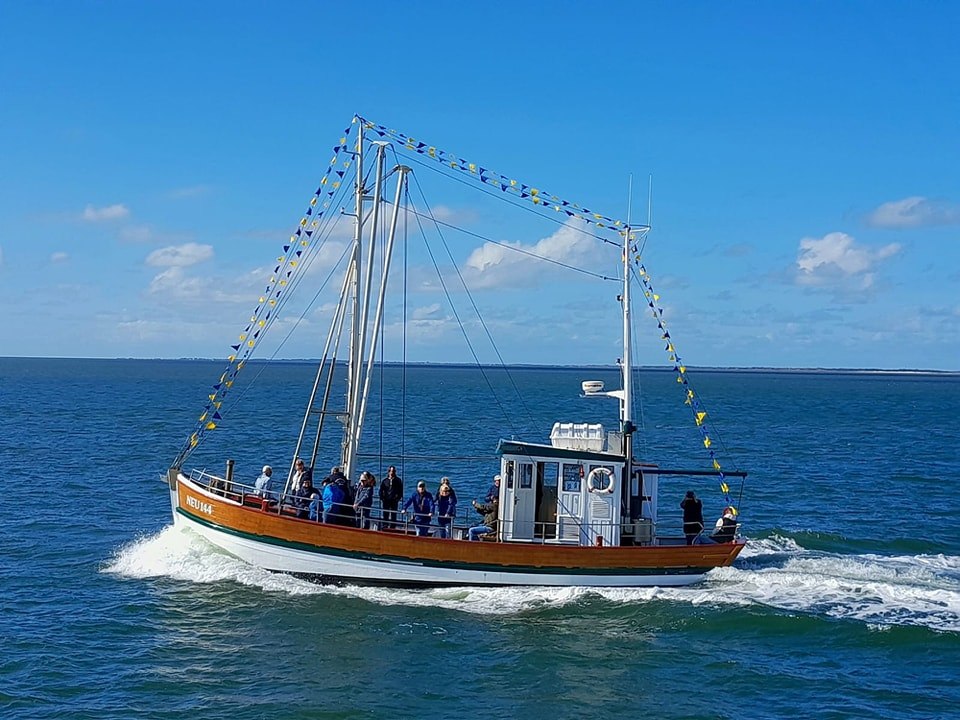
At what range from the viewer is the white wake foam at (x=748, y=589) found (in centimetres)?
2258

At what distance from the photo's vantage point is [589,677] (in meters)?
19.1

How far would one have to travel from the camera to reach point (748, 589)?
2369 cm

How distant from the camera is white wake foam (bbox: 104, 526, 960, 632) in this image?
22.6 m

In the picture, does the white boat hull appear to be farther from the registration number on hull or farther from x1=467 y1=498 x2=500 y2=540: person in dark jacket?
the registration number on hull

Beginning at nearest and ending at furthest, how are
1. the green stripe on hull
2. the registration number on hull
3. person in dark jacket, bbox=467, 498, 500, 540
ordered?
1. the green stripe on hull
2. person in dark jacket, bbox=467, 498, 500, 540
3. the registration number on hull

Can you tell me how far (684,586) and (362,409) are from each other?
348 inches

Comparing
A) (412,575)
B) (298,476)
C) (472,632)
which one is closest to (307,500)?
(298,476)

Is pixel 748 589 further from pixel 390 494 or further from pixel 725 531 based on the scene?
pixel 390 494

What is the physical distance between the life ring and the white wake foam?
7.65 feet

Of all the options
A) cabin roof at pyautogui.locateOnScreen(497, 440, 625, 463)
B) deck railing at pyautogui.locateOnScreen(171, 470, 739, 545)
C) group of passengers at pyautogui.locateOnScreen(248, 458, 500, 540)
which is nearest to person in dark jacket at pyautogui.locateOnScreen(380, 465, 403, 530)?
group of passengers at pyautogui.locateOnScreen(248, 458, 500, 540)

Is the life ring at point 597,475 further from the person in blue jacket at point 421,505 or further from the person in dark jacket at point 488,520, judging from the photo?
the person in blue jacket at point 421,505

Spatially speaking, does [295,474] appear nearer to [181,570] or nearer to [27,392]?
[181,570]

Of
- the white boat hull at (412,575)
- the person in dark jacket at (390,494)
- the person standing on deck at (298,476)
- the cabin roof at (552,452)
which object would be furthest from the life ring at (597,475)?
the person standing on deck at (298,476)

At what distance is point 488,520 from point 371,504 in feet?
9.24
